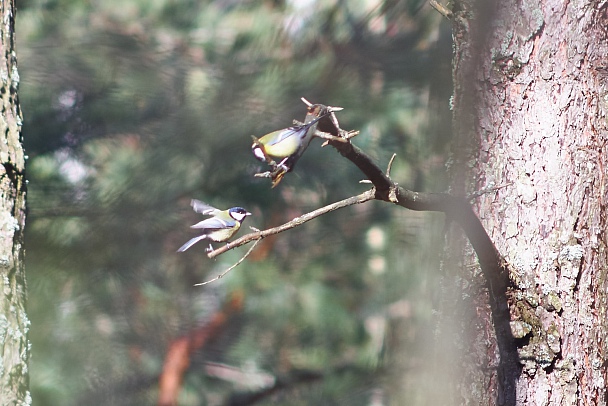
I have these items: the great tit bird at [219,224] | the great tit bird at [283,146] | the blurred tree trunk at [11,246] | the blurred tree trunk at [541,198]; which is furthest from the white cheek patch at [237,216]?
the blurred tree trunk at [11,246]

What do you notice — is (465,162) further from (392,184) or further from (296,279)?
(296,279)

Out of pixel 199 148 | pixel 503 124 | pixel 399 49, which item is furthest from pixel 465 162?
pixel 399 49

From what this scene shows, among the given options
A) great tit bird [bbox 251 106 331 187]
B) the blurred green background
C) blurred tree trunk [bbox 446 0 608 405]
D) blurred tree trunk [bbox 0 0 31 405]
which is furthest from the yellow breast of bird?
the blurred green background

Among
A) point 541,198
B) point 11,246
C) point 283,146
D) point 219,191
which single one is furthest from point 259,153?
point 219,191

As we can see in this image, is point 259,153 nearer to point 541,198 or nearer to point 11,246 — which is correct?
point 541,198

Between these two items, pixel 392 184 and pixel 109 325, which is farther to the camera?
pixel 109 325

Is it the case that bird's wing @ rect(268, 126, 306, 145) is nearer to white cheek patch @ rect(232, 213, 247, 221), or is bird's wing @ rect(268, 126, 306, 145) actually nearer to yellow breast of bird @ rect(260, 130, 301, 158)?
yellow breast of bird @ rect(260, 130, 301, 158)
